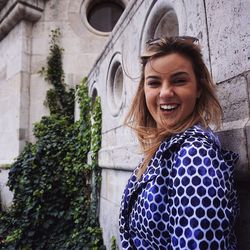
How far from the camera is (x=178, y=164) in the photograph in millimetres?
914

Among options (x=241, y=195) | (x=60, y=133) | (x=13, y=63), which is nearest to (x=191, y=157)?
(x=241, y=195)

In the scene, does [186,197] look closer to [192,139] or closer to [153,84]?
[192,139]

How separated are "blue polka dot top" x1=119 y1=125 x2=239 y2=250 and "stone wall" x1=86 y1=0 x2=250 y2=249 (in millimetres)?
261

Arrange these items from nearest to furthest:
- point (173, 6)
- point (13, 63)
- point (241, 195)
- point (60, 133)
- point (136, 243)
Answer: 1. point (136, 243)
2. point (241, 195)
3. point (173, 6)
4. point (60, 133)
5. point (13, 63)

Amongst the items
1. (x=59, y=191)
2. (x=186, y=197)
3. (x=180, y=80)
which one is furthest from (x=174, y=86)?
(x=59, y=191)

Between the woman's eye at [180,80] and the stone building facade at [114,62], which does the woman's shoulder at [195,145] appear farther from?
the stone building facade at [114,62]

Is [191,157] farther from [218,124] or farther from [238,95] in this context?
[238,95]

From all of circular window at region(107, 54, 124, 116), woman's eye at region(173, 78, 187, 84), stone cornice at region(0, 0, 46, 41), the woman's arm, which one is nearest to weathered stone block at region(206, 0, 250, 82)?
woman's eye at region(173, 78, 187, 84)

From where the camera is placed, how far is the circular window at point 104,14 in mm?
7359

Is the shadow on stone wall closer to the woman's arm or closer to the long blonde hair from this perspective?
the long blonde hair

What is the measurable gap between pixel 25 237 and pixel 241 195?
172 inches

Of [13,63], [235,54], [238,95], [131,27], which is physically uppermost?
[13,63]

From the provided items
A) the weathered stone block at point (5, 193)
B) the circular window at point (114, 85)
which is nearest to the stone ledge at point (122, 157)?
the circular window at point (114, 85)

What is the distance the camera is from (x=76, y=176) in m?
4.97
